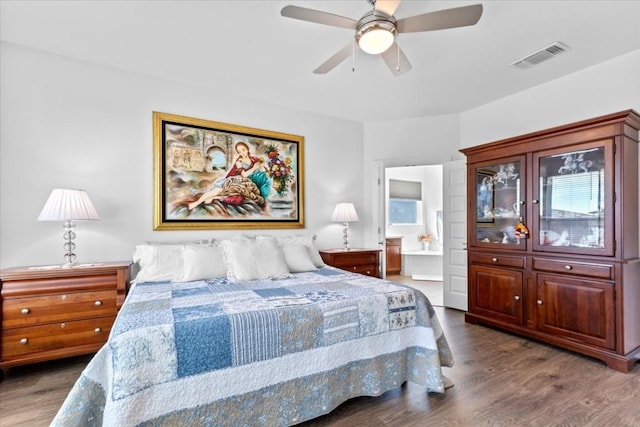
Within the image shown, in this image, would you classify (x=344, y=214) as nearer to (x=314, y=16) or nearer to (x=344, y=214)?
(x=344, y=214)

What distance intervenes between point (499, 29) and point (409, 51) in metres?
0.69

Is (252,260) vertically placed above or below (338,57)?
below

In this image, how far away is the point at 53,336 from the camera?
2.46 meters

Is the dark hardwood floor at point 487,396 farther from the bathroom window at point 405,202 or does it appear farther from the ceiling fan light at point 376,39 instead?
the bathroom window at point 405,202

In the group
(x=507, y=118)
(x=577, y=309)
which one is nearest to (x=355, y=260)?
(x=577, y=309)

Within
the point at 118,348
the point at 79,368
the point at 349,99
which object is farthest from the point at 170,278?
the point at 349,99

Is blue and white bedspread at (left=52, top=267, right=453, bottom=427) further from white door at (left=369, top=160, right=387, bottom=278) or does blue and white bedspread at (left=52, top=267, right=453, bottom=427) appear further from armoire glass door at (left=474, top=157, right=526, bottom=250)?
white door at (left=369, top=160, right=387, bottom=278)

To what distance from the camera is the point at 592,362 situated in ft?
8.77

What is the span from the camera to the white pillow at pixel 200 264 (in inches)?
108

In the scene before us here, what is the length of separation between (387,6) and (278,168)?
2412mm

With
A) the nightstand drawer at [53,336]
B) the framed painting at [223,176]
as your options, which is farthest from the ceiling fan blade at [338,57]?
the nightstand drawer at [53,336]

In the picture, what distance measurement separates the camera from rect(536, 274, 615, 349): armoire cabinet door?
8.50ft

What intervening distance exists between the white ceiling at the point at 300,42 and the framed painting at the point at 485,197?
3.25 feet

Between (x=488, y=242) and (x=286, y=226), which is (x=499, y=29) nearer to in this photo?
(x=488, y=242)
